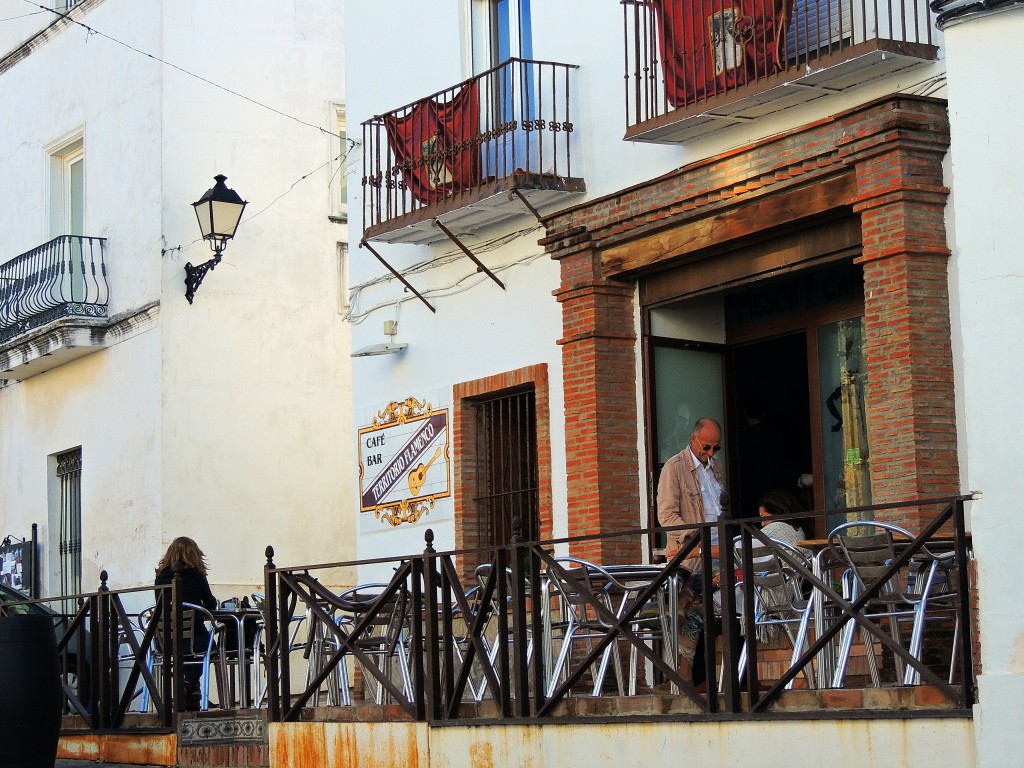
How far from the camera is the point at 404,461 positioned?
15117mm

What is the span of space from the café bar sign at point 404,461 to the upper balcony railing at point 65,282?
5.03 m

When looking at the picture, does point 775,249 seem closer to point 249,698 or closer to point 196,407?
point 249,698

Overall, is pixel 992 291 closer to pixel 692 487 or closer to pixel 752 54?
pixel 692 487

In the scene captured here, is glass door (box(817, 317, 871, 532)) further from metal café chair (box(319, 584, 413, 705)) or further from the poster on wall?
the poster on wall

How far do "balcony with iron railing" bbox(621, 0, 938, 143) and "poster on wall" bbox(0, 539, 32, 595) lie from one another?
10.7 meters

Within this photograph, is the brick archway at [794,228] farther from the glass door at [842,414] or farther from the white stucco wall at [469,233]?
the glass door at [842,414]

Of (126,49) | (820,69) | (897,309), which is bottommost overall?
(897,309)

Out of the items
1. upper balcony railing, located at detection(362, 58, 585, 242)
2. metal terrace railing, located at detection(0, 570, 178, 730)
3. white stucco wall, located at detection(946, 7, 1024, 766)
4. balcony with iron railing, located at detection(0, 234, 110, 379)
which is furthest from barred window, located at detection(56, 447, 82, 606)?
white stucco wall, located at detection(946, 7, 1024, 766)

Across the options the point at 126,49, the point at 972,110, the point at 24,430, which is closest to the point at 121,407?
the point at 24,430

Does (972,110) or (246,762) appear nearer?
(972,110)

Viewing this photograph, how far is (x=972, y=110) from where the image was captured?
7691mm

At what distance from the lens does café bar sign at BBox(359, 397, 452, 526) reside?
14.7m

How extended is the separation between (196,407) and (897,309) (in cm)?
962

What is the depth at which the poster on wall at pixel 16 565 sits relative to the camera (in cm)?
2020
